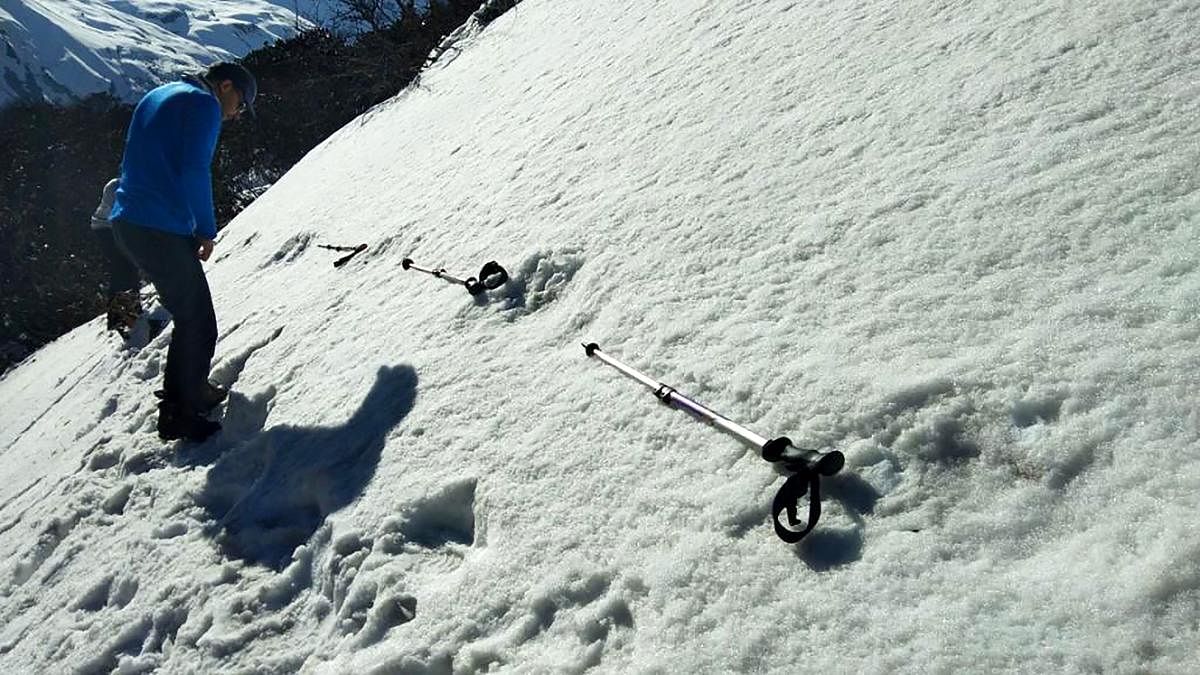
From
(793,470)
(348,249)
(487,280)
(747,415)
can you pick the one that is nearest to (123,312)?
(348,249)

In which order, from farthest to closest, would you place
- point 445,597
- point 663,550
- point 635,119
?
point 635,119 < point 445,597 < point 663,550

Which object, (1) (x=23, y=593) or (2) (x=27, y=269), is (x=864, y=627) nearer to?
(1) (x=23, y=593)

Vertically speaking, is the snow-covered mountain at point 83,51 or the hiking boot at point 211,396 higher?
the snow-covered mountain at point 83,51

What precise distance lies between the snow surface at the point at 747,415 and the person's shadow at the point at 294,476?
20 millimetres

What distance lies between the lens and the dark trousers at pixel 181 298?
438 centimetres

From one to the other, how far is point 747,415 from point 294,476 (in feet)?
7.23

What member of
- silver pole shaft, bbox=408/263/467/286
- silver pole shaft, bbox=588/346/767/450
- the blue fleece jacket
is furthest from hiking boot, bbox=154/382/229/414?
silver pole shaft, bbox=588/346/767/450

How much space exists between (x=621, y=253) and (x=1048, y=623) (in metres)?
2.73

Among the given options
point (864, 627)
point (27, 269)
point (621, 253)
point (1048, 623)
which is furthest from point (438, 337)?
point (27, 269)

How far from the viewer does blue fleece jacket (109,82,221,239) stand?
4.21 metres

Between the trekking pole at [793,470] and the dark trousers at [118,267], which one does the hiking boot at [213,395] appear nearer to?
the trekking pole at [793,470]

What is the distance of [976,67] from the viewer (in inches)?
153

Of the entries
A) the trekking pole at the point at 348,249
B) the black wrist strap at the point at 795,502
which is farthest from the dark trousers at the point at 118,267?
the black wrist strap at the point at 795,502

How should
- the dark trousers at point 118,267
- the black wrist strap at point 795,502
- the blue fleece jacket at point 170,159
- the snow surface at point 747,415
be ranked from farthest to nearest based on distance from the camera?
the dark trousers at point 118,267
the blue fleece jacket at point 170,159
the black wrist strap at point 795,502
the snow surface at point 747,415
